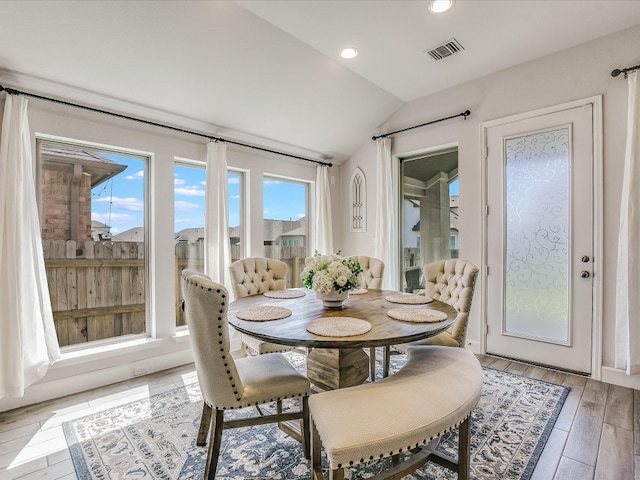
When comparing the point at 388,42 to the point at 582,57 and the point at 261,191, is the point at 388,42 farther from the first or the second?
the point at 261,191

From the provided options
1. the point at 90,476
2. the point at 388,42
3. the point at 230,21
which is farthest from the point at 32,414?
the point at 388,42

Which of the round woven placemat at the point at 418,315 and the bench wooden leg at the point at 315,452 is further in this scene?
the round woven placemat at the point at 418,315

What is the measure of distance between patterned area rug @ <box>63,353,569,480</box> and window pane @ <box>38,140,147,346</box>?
36.1 inches

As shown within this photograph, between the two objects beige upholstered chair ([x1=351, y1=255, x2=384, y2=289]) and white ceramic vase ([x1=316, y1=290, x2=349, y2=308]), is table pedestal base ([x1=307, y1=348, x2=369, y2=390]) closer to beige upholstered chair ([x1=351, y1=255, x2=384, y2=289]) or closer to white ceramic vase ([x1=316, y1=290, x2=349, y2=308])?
white ceramic vase ([x1=316, y1=290, x2=349, y2=308])

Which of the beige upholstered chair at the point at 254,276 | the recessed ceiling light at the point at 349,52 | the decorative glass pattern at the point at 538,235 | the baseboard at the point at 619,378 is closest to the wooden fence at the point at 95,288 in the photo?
the beige upholstered chair at the point at 254,276

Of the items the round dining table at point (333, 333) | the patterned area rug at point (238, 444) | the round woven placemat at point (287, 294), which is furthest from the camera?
the round woven placemat at point (287, 294)

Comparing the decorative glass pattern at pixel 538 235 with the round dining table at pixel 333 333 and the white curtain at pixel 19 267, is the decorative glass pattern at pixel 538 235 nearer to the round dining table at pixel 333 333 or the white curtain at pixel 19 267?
the round dining table at pixel 333 333

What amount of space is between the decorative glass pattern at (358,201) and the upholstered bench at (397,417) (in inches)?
123

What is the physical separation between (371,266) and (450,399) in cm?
189

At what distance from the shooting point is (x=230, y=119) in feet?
11.3

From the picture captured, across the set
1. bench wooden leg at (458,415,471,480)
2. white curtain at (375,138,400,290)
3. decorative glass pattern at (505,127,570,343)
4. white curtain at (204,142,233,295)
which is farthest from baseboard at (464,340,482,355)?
white curtain at (204,142,233,295)

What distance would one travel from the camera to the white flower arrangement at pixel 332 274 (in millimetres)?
2039

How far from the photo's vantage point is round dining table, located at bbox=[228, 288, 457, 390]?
59.1 inches

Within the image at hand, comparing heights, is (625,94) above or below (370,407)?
above
